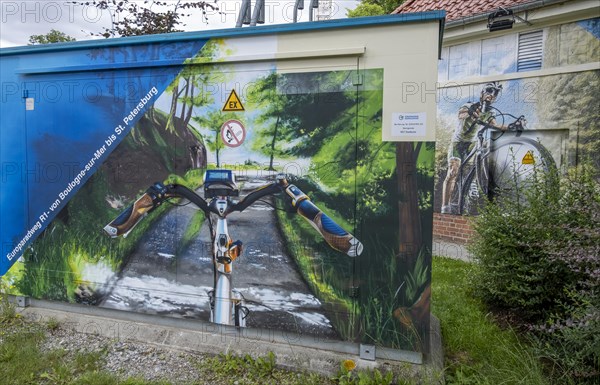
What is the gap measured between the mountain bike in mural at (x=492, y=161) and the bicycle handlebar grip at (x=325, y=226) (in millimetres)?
4234

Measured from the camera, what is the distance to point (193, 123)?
12.7 ft

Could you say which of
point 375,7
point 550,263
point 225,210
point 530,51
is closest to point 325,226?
point 225,210

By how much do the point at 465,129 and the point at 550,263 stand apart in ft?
14.5

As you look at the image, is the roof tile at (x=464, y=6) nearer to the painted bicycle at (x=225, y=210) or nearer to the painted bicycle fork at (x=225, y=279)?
the painted bicycle at (x=225, y=210)

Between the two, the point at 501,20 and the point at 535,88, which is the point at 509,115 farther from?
the point at 501,20

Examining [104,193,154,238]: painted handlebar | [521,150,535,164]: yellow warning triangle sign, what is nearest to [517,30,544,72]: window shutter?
[521,150,535,164]: yellow warning triangle sign

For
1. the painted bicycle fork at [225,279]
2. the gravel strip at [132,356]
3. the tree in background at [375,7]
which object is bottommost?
the gravel strip at [132,356]

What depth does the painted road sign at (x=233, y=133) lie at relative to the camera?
3742mm

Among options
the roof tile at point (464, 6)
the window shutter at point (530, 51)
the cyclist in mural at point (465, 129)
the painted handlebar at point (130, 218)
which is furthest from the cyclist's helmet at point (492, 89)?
the painted handlebar at point (130, 218)

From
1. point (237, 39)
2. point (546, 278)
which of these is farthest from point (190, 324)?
point (546, 278)

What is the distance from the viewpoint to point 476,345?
4043mm

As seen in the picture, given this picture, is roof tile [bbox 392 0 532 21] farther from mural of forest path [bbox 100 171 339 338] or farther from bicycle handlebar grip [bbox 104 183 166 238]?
bicycle handlebar grip [bbox 104 183 166 238]

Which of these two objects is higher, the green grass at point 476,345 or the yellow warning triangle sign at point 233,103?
the yellow warning triangle sign at point 233,103

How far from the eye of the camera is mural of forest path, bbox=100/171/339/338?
3695 mm
